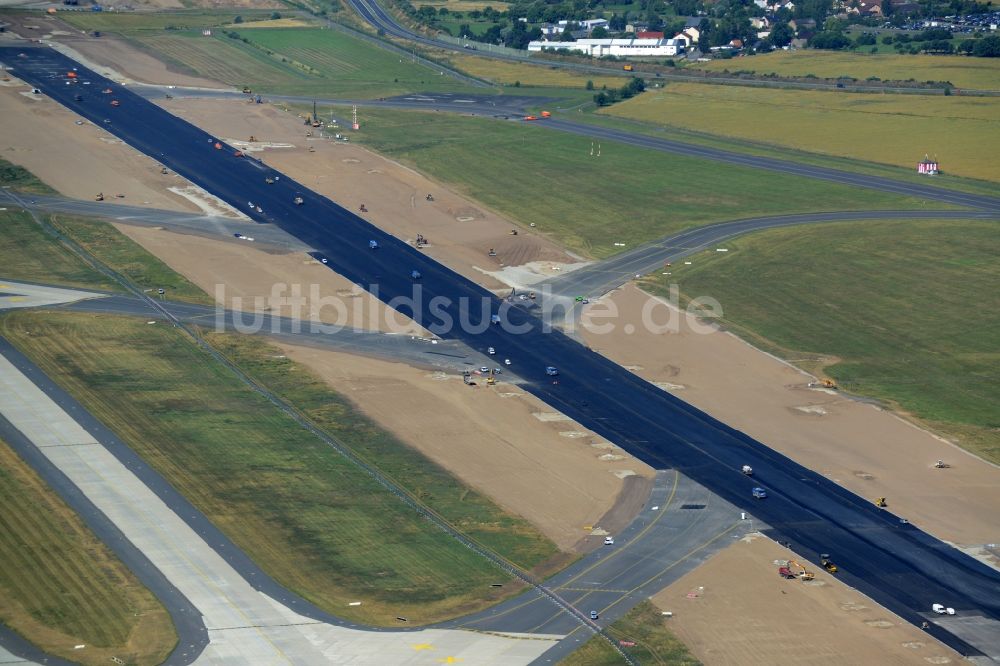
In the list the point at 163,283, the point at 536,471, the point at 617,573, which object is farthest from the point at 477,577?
the point at 163,283

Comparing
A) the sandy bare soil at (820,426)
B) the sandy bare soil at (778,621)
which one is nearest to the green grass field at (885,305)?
the sandy bare soil at (820,426)

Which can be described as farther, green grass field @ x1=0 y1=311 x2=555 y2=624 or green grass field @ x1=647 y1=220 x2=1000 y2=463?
green grass field @ x1=647 y1=220 x2=1000 y2=463

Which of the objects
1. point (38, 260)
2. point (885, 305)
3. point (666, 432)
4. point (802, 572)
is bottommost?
point (802, 572)

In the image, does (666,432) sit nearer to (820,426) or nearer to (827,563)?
(820,426)

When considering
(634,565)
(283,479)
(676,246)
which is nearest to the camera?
(634,565)

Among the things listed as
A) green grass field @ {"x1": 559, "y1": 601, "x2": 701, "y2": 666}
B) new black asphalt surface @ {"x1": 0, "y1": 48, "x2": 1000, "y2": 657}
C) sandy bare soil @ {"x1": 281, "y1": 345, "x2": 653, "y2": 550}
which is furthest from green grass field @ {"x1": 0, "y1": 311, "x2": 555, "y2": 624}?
new black asphalt surface @ {"x1": 0, "y1": 48, "x2": 1000, "y2": 657}

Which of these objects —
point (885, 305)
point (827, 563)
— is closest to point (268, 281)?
point (885, 305)

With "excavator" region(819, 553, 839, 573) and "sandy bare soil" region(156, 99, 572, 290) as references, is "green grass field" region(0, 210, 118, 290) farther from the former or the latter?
"excavator" region(819, 553, 839, 573)
